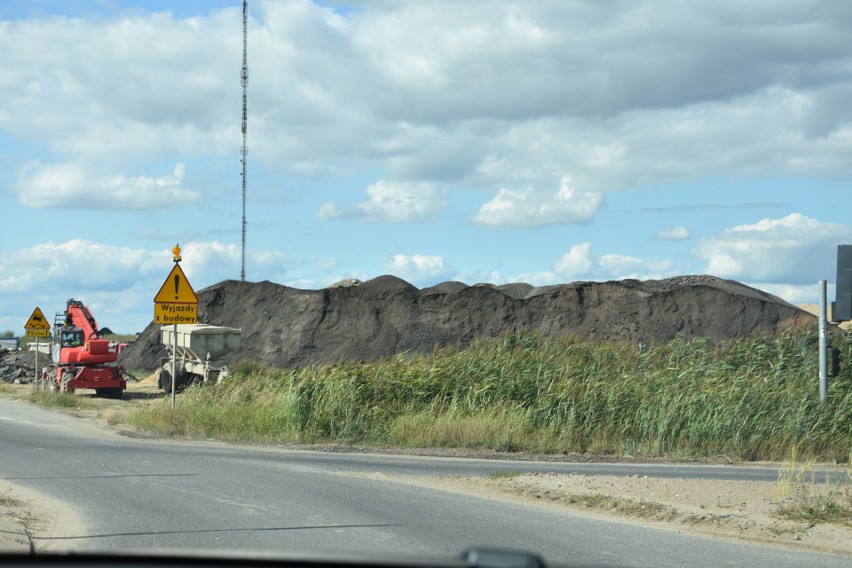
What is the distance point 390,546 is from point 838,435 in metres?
15.8

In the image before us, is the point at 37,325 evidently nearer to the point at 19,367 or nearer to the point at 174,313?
the point at 19,367

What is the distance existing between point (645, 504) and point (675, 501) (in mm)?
562

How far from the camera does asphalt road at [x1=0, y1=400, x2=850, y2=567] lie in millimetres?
9492

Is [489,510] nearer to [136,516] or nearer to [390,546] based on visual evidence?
[390,546]

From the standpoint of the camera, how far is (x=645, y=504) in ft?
41.0

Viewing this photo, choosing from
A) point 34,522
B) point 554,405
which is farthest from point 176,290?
point 34,522

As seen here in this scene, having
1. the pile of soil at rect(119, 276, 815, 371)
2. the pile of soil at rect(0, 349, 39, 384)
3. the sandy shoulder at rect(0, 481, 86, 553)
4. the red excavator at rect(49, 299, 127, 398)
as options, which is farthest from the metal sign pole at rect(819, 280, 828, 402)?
the pile of soil at rect(0, 349, 39, 384)

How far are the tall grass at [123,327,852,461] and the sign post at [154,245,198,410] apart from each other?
213cm

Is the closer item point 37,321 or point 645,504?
point 645,504

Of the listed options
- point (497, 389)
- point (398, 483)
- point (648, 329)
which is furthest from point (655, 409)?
point (648, 329)

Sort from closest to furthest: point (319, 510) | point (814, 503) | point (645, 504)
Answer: point (319, 510), point (814, 503), point (645, 504)

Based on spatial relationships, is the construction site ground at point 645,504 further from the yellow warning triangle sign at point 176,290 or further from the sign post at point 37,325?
the sign post at point 37,325

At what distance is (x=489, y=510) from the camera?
12055 millimetres

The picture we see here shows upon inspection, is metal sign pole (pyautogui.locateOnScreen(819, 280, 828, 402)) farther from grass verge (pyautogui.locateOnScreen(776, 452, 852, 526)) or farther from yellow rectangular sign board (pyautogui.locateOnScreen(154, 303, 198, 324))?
yellow rectangular sign board (pyautogui.locateOnScreen(154, 303, 198, 324))
